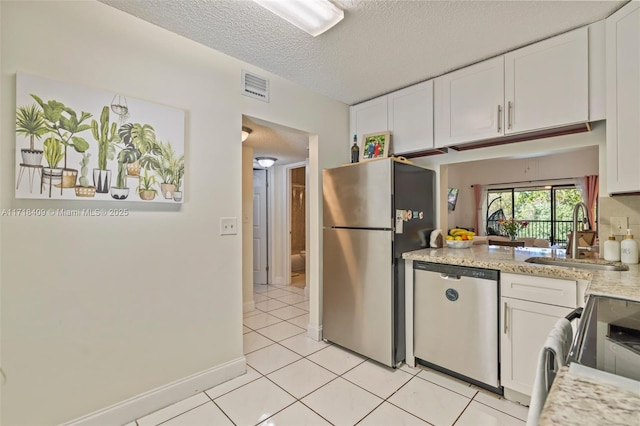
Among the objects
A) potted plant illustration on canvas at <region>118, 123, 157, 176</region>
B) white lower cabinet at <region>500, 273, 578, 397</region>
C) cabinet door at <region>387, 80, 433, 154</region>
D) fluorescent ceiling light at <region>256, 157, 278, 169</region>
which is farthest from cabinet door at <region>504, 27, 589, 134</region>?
fluorescent ceiling light at <region>256, 157, 278, 169</region>

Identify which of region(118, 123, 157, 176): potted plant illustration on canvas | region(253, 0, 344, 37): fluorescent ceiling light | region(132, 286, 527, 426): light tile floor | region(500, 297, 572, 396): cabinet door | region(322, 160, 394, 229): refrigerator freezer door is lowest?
region(132, 286, 527, 426): light tile floor

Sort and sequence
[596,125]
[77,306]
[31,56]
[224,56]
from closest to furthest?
[31,56]
[77,306]
[596,125]
[224,56]

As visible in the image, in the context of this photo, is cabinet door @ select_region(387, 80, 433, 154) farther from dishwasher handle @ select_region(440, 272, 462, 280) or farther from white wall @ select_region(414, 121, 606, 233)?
dishwasher handle @ select_region(440, 272, 462, 280)

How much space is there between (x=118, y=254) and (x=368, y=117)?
2.41 meters

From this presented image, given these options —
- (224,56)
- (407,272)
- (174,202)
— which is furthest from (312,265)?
(224,56)

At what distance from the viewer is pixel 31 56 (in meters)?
1.42

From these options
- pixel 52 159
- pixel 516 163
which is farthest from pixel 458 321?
pixel 516 163

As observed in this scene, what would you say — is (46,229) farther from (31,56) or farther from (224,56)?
(224,56)

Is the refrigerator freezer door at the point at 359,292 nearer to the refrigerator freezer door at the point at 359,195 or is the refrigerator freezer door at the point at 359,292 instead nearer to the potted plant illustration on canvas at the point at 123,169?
the refrigerator freezer door at the point at 359,195

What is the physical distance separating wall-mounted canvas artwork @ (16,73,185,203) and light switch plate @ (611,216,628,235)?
113 inches

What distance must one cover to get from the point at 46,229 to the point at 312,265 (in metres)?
1.95

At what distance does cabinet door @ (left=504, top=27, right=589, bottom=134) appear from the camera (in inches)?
69.9

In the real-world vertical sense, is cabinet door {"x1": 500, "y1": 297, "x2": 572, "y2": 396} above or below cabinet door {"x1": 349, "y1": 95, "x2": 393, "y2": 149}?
below

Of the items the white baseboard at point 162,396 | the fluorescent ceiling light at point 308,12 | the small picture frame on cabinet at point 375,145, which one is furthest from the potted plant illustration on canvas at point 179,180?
the small picture frame on cabinet at point 375,145
